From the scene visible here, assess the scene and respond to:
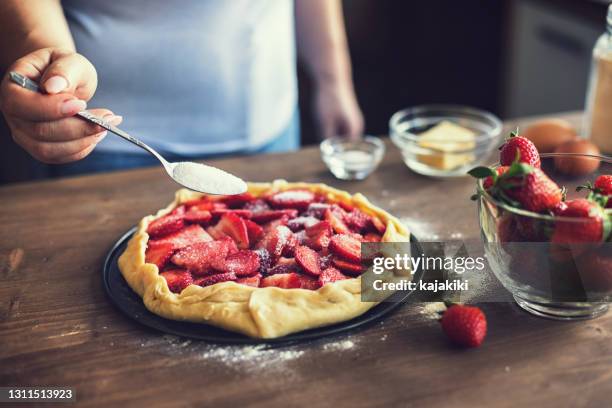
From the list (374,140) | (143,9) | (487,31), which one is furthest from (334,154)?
(487,31)

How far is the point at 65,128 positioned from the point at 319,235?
523 mm

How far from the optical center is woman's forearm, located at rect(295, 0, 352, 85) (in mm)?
2160

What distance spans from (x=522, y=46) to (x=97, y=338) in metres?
3.07

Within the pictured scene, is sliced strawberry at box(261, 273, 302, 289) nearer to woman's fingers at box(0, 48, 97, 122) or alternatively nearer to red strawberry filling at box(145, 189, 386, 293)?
red strawberry filling at box(145, 189, 386, 293)

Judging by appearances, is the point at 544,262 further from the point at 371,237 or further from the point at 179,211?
the point at 179,211

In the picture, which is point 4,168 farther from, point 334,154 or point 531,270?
point 531,270

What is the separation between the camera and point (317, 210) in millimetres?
1413

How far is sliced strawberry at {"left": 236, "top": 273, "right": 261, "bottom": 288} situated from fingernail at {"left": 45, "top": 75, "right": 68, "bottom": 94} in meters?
0.47

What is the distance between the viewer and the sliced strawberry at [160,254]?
1255 millimetres

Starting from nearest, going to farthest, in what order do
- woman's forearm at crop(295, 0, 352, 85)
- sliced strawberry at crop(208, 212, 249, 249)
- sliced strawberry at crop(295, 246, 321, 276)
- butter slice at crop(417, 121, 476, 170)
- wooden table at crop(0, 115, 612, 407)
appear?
wooden table at crop(0, 115, 612, 407) → sliced strawberry at crop(295, 246, 321, 276) → sliced strawberry at crop(208, 212, 249, 249) → butter slice at crop(417, 121, 476, 170) → woman's forearm at crop(295, 0, 352, 85)

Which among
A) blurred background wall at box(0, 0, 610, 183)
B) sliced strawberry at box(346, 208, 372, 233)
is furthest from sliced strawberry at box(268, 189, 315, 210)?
blurred background wall at box(0, 0, 610, 183)

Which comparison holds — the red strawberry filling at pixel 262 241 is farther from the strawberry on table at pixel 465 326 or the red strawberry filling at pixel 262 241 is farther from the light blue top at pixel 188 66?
the light blue top at pixel 188 66

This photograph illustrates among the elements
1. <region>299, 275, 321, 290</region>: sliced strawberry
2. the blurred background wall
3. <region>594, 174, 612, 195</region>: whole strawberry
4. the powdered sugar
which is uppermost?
<region>594, 174, 612, 195</region>: whole strawberry

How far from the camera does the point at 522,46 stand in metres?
3.56
